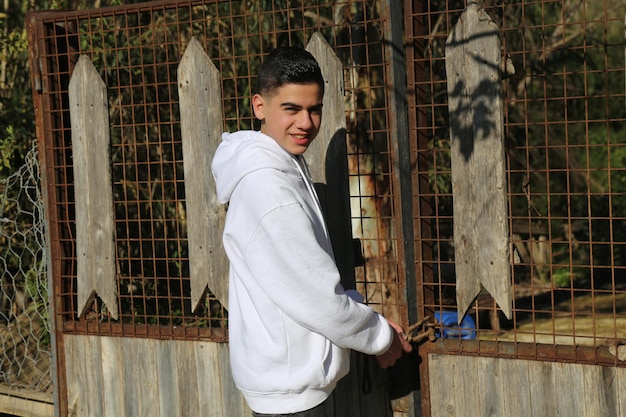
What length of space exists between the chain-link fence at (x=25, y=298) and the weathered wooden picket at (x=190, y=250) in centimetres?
50

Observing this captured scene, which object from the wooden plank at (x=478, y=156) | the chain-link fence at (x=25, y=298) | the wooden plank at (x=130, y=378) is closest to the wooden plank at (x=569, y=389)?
the wooden plank at (x=478, y=156)

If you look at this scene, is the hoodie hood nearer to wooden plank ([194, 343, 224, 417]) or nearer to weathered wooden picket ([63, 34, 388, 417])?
weathered wooden picket ([63, 34, 388, 417])

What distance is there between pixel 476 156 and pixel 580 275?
9.91 m

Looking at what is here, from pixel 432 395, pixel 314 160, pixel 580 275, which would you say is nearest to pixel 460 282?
pixel 432 395

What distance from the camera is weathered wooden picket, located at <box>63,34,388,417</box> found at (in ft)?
14.1

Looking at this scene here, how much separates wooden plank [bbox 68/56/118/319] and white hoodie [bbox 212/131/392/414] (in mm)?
1578

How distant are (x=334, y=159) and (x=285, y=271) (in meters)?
1.26

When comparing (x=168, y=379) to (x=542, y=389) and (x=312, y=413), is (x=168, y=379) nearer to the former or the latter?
(x=312, y=413)

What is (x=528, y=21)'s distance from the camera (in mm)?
11828

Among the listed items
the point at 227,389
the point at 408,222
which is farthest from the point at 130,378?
the point at 408,222

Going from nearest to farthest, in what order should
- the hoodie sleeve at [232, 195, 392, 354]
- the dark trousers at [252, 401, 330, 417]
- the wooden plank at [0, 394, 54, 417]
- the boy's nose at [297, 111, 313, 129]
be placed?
the hoodie sleeve at [232, 195, 392, 354] < the dark trousers at [252, 401, 330, 417] < the boy's nose at [297, 111, 313, 129] < the wooden plank at [0, 394, 54, 417]

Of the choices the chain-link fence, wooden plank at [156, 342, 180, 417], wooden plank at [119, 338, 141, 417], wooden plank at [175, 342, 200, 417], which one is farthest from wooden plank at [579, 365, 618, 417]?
the chain-link fence

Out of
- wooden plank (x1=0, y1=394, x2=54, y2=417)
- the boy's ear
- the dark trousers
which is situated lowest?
wooden plank (x1=0, y1=394, x2=54, y2=417)

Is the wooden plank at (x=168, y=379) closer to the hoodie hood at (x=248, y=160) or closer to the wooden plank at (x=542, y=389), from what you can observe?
the hoodie hood at (x=248, y=160)
